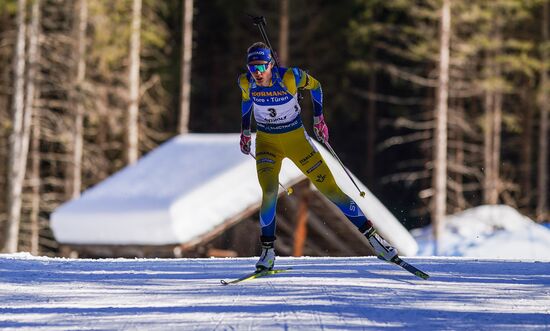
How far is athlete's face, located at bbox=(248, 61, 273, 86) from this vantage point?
8797mm

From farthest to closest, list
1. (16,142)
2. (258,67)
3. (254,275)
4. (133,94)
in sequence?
(133,94) < (16,142) < (254,275) < (258,67)

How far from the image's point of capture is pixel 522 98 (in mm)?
38344

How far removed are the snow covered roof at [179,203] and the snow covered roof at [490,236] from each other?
434 cm

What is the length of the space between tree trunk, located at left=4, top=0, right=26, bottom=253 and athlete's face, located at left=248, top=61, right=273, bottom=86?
50.9 feet

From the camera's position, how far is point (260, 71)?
28.9 feet

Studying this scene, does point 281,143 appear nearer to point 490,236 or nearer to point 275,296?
point 275,296

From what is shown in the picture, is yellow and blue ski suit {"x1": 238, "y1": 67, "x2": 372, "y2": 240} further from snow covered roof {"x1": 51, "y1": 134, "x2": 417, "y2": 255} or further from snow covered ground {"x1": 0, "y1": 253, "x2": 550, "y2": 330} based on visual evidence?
snow covered roof {"x1": 51, "y1": 134, "x2": 417, "y2": 255}

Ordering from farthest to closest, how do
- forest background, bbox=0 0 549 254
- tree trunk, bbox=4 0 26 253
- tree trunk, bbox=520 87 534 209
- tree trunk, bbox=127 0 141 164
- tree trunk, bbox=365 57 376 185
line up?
tree trunk, bbox=365 57 376 185, tree trunk, bbox=520 87 534 209, tree trunk, bbox=127 0 141 164, forest background, bbox=0 0 549 254, tree trunk, bbox=4 0 26 253

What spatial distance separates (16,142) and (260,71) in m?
16.2

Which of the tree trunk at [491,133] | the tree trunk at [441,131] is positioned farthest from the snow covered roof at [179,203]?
the tree trunk at [491,133]

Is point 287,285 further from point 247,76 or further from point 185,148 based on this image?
point 185,148

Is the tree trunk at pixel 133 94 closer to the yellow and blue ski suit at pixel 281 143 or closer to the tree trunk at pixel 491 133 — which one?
the tree trunk at pixel 491 133

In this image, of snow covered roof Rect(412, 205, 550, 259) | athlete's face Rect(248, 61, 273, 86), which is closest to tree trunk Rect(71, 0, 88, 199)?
snow covered roof Rect(412, 205, 550, 259)

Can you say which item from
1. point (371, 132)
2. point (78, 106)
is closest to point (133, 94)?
point (78, 106)
